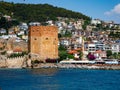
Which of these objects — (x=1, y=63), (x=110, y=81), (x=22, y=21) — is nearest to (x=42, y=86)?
(x=110, y=81)

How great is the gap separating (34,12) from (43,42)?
41525 millimetres

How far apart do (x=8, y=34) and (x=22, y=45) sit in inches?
600

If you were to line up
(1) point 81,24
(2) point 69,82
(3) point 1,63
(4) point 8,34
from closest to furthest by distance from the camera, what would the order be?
(2) point 69,82 < (3) point 1,63 < (4) point 8,34 < (1) point 81,24

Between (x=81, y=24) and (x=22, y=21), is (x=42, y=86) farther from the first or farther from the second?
(x=81, y=24)

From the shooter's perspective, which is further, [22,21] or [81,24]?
[81,24]

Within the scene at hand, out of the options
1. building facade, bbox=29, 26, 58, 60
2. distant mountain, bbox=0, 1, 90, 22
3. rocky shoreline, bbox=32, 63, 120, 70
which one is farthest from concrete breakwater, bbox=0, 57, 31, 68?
distant mountain, bbox=0, 1, 90, 22

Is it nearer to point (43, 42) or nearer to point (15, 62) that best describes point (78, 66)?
point (43, 42)

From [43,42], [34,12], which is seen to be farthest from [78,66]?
[34,12]

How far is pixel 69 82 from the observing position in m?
34.7

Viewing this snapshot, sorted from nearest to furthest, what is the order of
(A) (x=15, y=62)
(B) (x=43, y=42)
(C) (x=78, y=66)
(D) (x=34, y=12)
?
(A) (x=15, y=62), (C) (x=78, y=66), (B) (x=43, y=42), (D) (x=34, y=12)

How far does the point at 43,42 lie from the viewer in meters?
53.1

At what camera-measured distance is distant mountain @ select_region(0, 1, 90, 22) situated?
91.3 metres

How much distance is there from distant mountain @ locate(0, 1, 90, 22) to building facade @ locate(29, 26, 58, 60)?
111 ft

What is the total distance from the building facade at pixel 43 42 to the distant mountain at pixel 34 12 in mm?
33795
